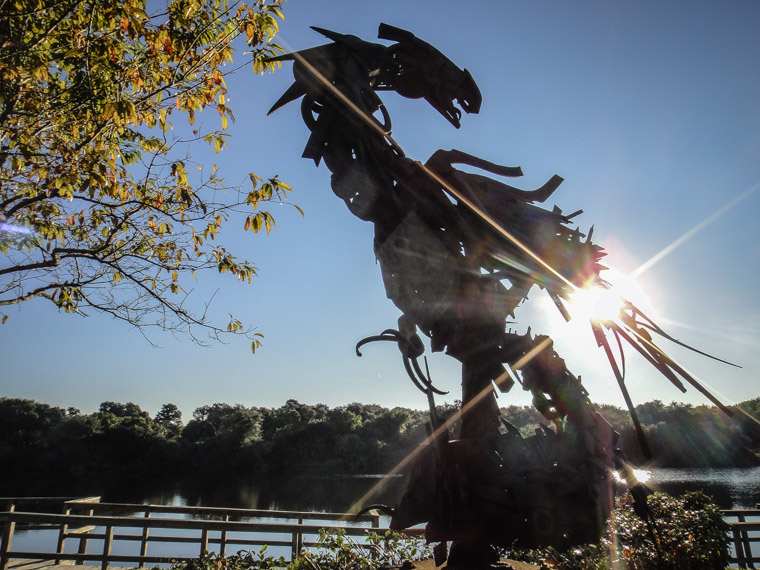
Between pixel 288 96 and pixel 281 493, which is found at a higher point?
pixel 288 96

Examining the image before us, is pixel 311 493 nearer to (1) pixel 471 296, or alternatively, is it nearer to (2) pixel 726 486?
(2) pixel 726 486

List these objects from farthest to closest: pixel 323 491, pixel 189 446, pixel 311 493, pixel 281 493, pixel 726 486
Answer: pixel 189 446 → pixel 323 491 → pixel 281 493 → pixel 311 493 → pixel 726 486

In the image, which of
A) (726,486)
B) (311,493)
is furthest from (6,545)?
(726,486)

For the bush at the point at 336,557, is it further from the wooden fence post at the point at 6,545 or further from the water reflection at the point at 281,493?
the water reflection at the point at 281,493

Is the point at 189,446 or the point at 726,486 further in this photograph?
the point at 189,446

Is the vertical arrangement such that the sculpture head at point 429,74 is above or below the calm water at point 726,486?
above

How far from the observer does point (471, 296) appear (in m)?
2.95

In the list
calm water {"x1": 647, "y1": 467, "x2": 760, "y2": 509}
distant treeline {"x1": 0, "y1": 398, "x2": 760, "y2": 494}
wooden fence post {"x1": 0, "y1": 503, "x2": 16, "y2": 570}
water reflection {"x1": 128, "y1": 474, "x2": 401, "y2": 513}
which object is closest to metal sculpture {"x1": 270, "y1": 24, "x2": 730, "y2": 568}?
wooden fence post {"x1": 0, "y1": 503, "x2": 16, "y2": 570}

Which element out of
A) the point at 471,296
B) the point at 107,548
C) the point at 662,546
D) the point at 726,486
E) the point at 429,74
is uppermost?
the point at 429,74

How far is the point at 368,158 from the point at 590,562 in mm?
5265

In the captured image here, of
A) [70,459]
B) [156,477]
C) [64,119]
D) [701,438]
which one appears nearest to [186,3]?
[64,119]

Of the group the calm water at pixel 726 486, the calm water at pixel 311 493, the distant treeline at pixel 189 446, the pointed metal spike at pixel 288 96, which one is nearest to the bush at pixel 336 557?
the pointed metal spike at pixel 288 96

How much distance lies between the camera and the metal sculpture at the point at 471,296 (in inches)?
98.2

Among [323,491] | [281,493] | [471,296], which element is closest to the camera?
[471,296]
